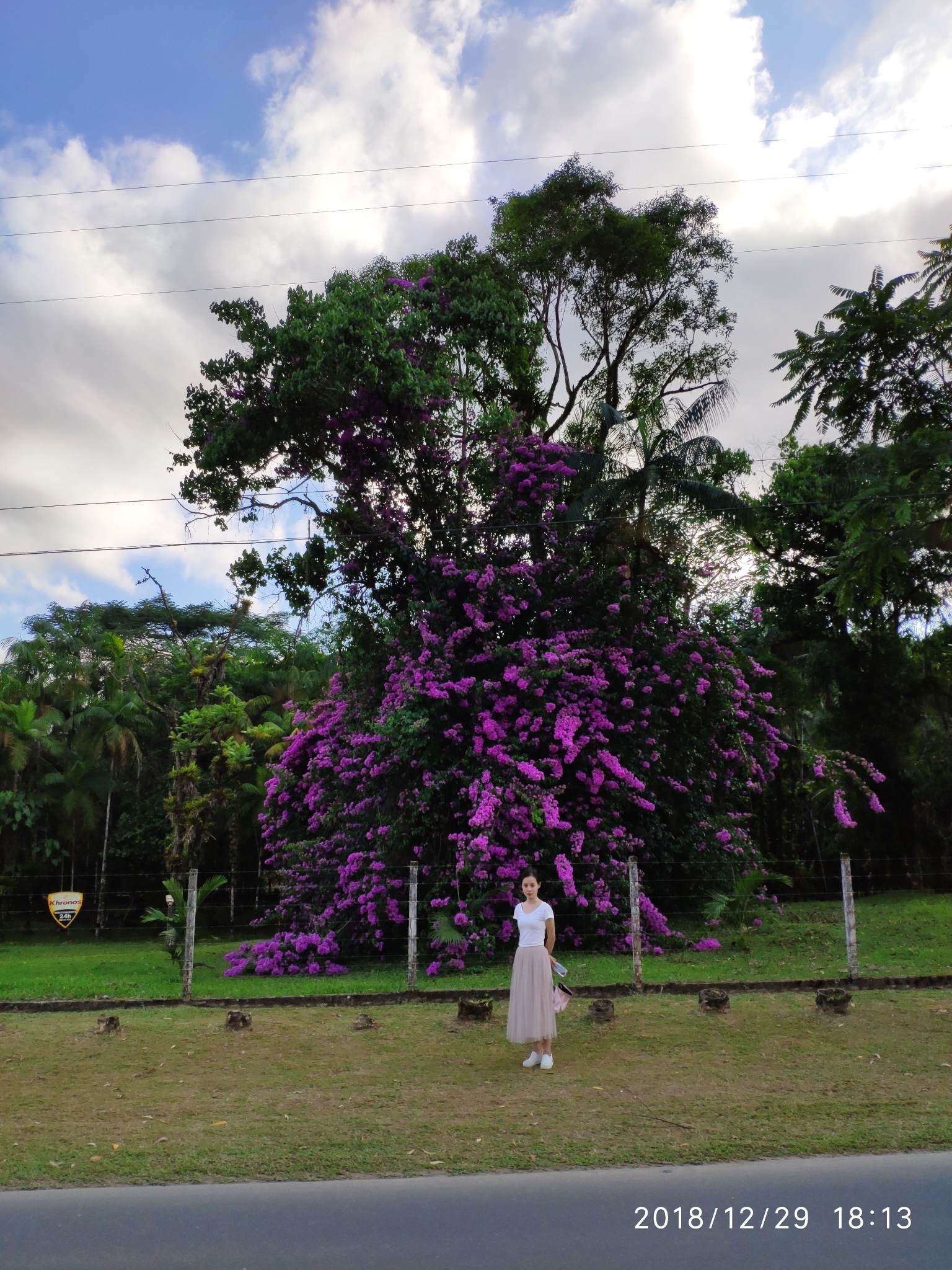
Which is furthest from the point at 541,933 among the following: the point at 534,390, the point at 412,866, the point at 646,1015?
the point at 534,390

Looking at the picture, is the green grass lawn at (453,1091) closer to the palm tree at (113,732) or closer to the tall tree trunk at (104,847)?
the tall tree trunk at (104,847)

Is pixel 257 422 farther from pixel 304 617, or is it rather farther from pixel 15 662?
pixel 15 662

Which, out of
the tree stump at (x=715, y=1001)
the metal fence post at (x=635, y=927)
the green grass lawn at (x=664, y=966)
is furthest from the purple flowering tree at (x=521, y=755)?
the tree stump at (x=715, y=1001)

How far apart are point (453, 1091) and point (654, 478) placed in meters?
10.9

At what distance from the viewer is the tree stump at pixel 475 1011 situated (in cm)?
893

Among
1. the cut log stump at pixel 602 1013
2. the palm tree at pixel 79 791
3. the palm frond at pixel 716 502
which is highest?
the palm frond at pixel 716 502

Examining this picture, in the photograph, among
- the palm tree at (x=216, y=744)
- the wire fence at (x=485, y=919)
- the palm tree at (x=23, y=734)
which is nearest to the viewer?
the wire fence at (x=485, y=919)

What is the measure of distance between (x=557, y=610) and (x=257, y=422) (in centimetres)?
585

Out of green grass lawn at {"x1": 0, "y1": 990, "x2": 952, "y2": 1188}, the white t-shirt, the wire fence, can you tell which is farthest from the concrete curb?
the white t-shirt

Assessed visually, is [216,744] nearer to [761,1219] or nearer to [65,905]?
[65,905]

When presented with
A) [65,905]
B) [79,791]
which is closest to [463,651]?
[65,905]

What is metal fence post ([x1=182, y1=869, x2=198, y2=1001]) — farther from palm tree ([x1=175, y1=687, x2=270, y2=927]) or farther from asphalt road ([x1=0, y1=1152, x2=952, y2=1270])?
palm tree ([x1=175, y1=687, x2=270, y2=927])

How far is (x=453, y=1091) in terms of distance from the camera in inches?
267

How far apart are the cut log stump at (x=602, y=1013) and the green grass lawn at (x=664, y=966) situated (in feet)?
6.02
